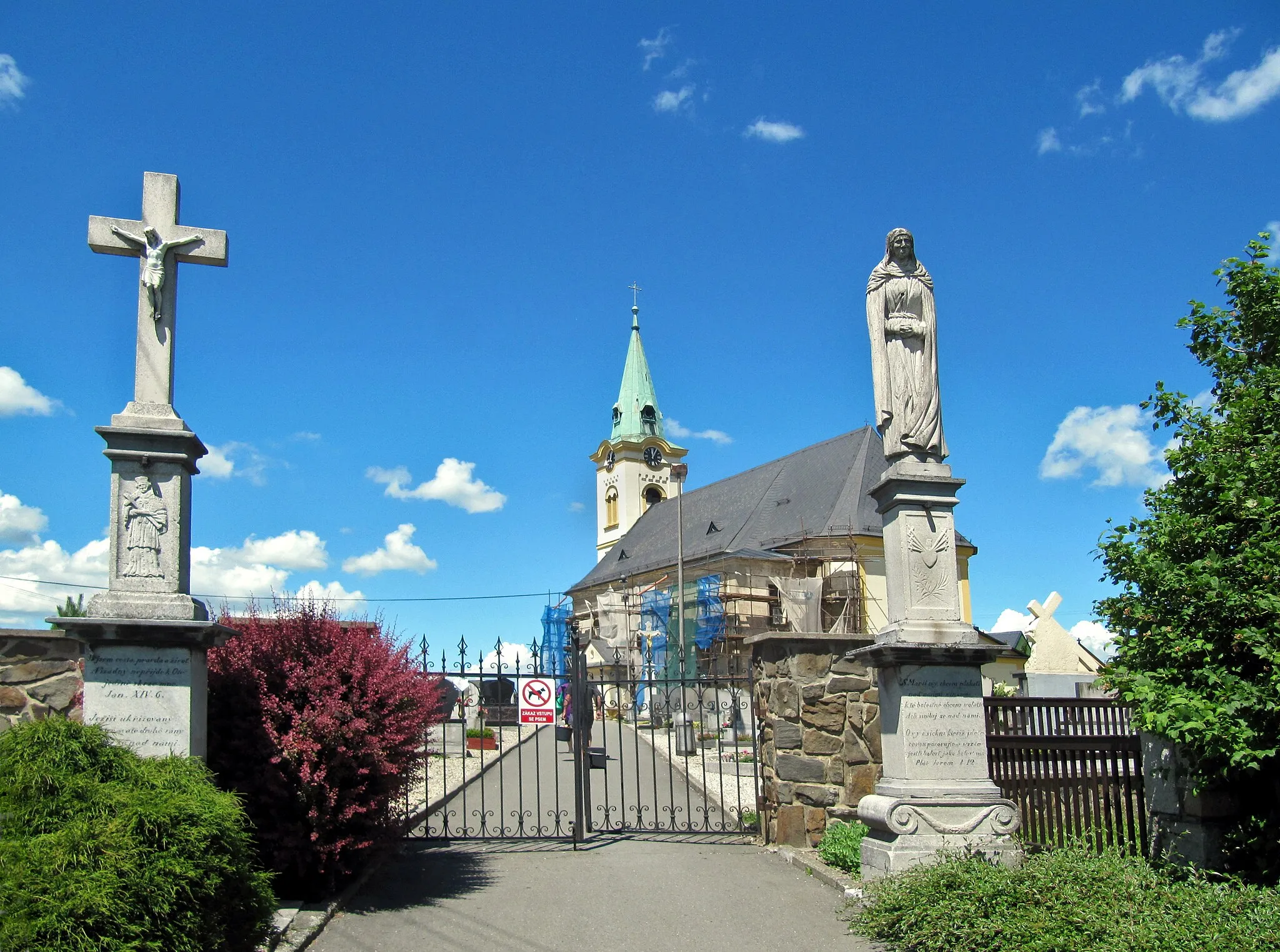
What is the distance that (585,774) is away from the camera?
11023mm

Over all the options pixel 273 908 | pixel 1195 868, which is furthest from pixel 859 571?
pixel 273 908

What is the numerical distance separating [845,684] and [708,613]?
105ft

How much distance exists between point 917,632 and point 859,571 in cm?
3364

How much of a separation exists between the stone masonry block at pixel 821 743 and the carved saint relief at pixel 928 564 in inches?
89.7

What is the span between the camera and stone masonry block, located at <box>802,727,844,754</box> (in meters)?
9.77

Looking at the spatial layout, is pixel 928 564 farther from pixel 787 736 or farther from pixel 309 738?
pixel 309 738

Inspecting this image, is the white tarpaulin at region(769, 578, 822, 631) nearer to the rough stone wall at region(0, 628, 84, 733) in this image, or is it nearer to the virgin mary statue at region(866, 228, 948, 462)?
the virgin mary statue at region(866, 228, 948, 462)

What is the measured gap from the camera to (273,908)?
586cm

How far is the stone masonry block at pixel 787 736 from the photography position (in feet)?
32.2

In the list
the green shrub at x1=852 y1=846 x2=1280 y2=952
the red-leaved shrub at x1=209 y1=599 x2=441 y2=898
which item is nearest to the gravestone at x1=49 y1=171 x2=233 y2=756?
the red-leaved shrub at x1=209 y1=599 x2=441 y2=898

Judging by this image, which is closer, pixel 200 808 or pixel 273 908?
pixel 200 808

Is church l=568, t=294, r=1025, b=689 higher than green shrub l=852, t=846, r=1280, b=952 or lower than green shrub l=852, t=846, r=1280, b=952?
higher

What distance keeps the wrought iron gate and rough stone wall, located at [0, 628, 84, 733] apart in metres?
2.78

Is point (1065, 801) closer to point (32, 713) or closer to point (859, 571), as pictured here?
point (32, 713)
